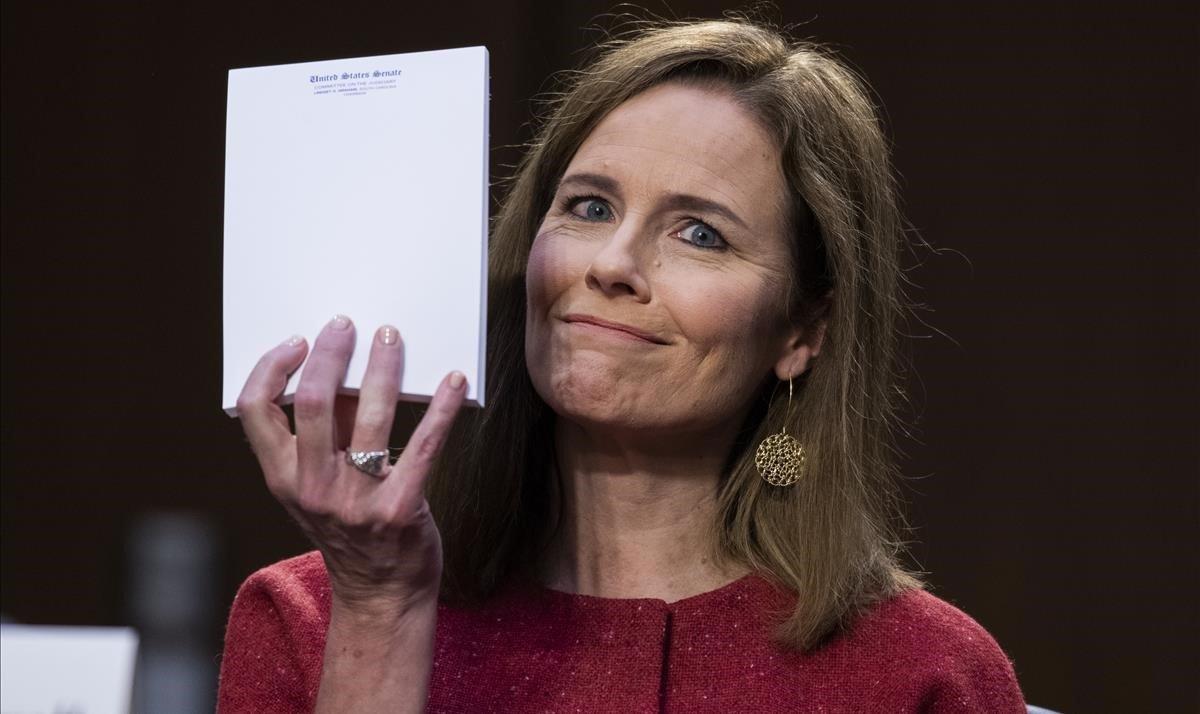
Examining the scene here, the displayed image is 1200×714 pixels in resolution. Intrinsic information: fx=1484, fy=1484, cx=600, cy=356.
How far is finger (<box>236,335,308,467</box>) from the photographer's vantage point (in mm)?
1433

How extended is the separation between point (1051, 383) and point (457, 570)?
5.96 feet

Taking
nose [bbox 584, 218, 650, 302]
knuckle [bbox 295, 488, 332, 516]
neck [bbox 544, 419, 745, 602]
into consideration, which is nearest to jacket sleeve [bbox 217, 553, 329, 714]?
neck [bbox 544, 419, 745, 602]

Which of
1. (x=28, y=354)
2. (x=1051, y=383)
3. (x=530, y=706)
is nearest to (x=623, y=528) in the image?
(x=530, y=706)

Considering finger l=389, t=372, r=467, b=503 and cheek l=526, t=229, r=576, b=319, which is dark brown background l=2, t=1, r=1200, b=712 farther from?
finger l=389, t=372, r=467, b=503

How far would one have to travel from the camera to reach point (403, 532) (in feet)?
4.91

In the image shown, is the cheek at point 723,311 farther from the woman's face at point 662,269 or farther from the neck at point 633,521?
the neck at point 633,521

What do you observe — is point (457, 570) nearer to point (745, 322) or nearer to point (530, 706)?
point (530, 706)

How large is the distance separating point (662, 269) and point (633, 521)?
0.34 metres

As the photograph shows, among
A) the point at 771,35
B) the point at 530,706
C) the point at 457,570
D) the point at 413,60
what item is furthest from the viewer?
the point at 771,35

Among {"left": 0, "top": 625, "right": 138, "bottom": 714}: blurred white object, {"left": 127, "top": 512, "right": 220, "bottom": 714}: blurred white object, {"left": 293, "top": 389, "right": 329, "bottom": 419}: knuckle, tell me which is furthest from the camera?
{"left": 127, "top": 512, "right": 220, "bottom": 714}: blurred white object

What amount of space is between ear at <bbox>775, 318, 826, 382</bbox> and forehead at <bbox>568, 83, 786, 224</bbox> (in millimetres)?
187

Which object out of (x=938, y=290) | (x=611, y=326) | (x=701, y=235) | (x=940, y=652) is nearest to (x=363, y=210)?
(x=611, y=326)

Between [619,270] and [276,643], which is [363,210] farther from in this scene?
[276,643]

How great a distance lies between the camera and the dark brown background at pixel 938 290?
127 inches
